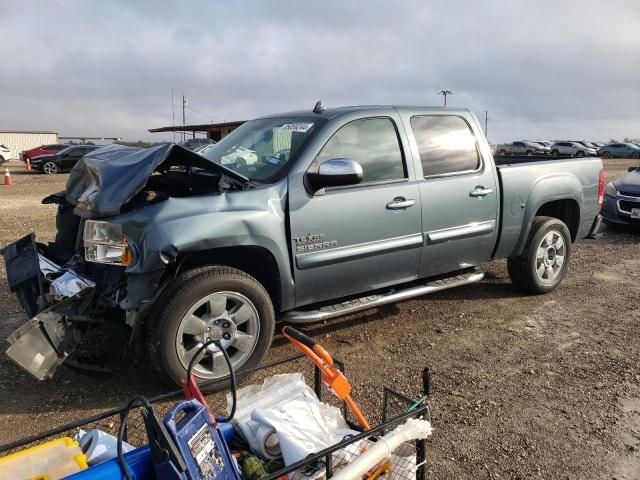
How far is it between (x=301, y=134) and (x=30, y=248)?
207 centimetres

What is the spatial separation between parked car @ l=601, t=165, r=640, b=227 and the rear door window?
557cm

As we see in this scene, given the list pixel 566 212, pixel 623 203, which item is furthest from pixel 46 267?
pixel 623 203

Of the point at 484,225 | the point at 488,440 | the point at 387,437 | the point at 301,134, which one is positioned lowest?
the point at 488,440

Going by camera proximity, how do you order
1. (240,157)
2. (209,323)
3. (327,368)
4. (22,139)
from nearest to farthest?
(327,368)
(209,323)
(240,157)
(22,139)

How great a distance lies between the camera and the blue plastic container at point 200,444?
5.68 ft

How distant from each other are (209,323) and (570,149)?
47.4 metres

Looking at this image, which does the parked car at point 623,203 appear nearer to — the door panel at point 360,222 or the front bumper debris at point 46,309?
the door panel at point 360,222

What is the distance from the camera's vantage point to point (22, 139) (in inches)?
1945

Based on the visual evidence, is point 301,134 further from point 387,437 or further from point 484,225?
point 387,437

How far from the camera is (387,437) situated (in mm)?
2061

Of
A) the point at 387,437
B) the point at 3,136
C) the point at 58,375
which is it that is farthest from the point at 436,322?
the point at 3,136

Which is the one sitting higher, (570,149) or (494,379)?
(570,149)

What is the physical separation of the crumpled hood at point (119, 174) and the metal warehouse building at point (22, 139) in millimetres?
49663

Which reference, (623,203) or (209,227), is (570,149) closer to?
(623,203)
